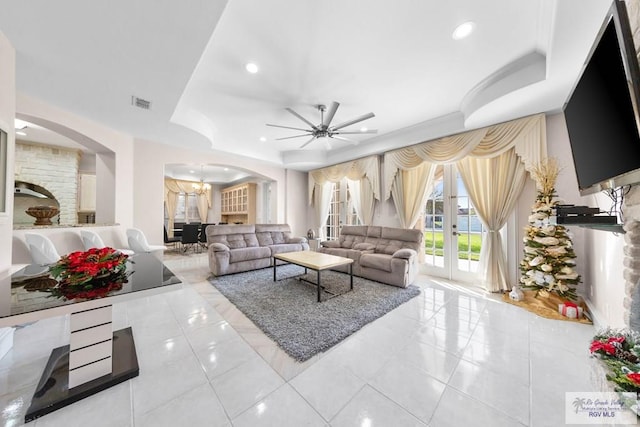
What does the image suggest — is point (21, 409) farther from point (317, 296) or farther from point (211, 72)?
point (211, 72)

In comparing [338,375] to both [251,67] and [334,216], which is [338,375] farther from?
[334,216]

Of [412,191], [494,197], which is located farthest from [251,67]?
[494,197]

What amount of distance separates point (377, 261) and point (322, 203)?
3214 millimetres

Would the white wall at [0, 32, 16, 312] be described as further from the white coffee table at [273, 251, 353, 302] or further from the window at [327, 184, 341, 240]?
the window at [327, 184, 341, 240]

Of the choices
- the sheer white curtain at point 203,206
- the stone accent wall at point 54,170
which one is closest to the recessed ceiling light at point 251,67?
the stone accent wall at point 54,170

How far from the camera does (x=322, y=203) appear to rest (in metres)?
6.61

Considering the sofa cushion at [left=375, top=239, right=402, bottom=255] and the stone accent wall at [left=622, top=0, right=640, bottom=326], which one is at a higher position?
the stone accent wall at [left=622, top=0, right=640, bottom=326]

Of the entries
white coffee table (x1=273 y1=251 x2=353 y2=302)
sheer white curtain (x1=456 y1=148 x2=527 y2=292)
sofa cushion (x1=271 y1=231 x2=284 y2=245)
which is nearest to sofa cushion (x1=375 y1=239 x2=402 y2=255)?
white coffee table (x1=273 y1=251 x2=353 y2=302)

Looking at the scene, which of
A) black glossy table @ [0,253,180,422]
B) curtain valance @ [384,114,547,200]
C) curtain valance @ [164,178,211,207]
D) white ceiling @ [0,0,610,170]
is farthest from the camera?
curtain valance @ [164,178,211,207]

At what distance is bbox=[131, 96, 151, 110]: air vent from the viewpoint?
276cm

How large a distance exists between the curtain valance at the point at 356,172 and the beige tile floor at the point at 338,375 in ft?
10.7

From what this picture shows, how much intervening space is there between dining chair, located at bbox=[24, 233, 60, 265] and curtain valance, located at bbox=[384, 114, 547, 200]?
550cm

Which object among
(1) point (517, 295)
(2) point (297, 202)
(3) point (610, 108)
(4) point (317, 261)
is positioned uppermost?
(3) point (610, 108)

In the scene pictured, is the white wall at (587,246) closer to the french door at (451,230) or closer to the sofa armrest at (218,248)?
the french door at (451,230)
